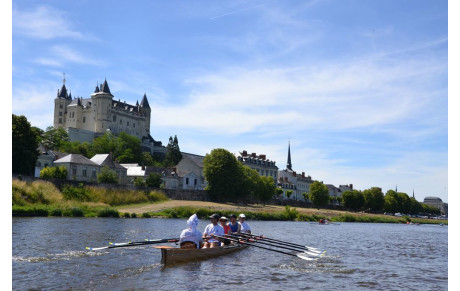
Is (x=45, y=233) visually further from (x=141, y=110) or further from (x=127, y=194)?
(x=141, y=110)

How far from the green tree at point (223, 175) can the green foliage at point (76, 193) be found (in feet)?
96.8

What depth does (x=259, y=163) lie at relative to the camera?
135m

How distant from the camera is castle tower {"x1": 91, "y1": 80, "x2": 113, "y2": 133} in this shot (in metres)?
154

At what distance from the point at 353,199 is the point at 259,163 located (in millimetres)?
31982

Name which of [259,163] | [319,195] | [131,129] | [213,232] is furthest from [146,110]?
[213,232]

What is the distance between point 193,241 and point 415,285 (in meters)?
9.03

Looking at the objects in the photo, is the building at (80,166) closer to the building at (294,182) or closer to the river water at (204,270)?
the river water at (204,270)

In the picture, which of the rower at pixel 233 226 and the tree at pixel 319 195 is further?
the tree at pixel 319 195

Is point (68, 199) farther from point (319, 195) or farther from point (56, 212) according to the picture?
point (319, 195)

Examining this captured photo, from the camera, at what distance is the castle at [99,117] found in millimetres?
153750

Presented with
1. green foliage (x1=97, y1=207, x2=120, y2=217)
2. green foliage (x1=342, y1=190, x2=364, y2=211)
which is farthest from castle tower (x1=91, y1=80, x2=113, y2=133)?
green foliage (x1=97, y1=207, x2=120, y2=217)

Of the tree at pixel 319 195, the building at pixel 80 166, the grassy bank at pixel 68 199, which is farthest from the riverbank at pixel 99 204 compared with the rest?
the tree at pixel 319 195

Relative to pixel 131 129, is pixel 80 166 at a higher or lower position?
lower

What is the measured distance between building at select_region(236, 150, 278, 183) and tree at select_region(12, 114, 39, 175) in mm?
69738
